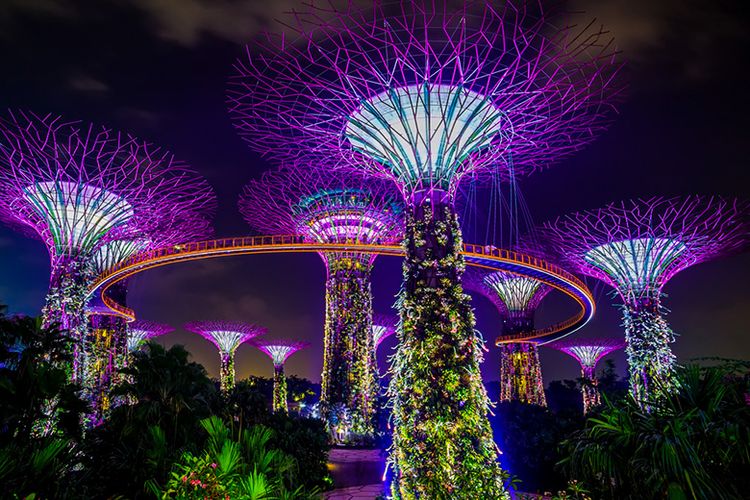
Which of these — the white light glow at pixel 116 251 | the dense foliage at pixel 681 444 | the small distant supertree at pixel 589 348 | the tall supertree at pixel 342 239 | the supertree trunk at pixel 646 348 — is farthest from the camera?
the small distant supertree at pixel 589 348

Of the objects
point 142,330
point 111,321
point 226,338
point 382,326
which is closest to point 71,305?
point 111,321

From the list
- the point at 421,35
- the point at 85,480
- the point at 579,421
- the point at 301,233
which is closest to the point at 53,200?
the point at 301,233

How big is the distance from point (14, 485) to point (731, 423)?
7345mm

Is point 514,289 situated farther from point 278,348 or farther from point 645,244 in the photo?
point 278,348

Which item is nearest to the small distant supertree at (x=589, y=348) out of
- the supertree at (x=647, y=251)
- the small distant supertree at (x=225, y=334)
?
the supertree at (x=647, y=251)

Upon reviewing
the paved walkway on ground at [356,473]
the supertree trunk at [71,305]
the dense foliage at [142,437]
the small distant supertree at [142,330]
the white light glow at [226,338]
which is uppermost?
the small distant supertree at [142,330]

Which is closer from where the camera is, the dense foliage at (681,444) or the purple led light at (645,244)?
the dense foliage at (681,444)

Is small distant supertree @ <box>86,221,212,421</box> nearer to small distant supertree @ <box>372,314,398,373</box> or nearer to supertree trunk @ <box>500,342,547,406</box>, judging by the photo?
small distant supertree @ <box>372,314,398,373</box>

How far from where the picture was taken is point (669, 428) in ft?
15.8

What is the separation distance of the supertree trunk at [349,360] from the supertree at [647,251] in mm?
9165

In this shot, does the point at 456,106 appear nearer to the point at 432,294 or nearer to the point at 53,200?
the point at 432,294

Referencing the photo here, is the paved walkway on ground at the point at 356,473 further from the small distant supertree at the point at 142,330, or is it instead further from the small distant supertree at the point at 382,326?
the small distant supertree at the point at 142,330

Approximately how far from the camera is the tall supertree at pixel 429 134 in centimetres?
872

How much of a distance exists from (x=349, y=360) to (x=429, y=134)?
1189 centimetres
